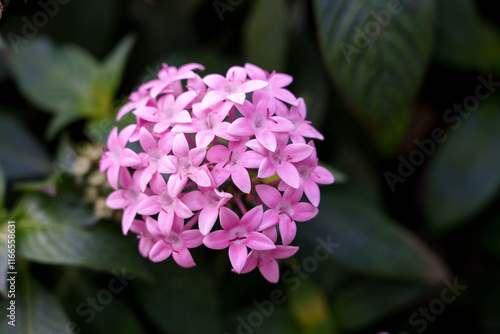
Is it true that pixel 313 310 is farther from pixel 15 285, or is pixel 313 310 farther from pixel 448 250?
pixel 15 285

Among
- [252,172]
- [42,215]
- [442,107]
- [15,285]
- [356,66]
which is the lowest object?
[15,285]

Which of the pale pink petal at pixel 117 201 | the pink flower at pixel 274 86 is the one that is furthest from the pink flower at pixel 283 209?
the pale pink petal at pixel 117 201

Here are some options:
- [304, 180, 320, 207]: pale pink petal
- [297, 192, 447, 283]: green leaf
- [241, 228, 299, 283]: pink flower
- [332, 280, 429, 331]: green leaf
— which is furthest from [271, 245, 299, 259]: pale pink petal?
[332, 280, 429, 331]: green leaf

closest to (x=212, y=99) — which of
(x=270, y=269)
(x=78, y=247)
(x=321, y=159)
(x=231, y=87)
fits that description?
(x=231, y=87)

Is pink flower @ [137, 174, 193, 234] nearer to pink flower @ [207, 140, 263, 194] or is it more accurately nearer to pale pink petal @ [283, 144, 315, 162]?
pink flower @ [207, 140, 263, 194]

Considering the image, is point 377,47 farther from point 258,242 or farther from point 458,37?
point 258,242

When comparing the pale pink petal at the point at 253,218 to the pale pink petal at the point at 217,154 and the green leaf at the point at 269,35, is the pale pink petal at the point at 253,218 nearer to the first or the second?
the pale pink petal at the point at 217,154

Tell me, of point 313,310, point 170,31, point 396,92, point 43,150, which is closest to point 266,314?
point 313,310
